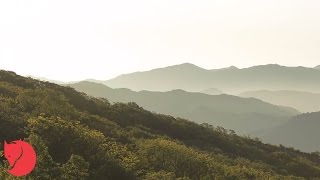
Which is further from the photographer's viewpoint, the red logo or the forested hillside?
the forested hillside

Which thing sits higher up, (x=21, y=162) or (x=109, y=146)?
(x=109, y=146)

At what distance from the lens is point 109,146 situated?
157 feet

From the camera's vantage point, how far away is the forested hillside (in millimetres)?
39094

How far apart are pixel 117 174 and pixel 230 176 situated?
51.8 ft

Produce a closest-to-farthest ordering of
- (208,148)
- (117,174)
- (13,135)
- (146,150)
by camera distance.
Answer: (117,174) < (13,135) < (146,150) < (208,148)

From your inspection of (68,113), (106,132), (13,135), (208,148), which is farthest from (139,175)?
(208,148)

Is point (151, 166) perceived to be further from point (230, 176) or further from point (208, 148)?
point (208, 148)

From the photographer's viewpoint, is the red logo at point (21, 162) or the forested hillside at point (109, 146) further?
the forested hillside at point (109, 146)

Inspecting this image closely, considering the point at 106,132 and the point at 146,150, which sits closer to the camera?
the point at 146,150

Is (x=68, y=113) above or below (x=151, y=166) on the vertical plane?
above

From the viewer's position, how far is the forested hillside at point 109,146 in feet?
128

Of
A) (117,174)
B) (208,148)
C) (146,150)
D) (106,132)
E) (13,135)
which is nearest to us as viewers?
(117,174)

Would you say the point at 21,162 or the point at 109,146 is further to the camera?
the point at 109,146

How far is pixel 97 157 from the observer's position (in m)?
41.7
